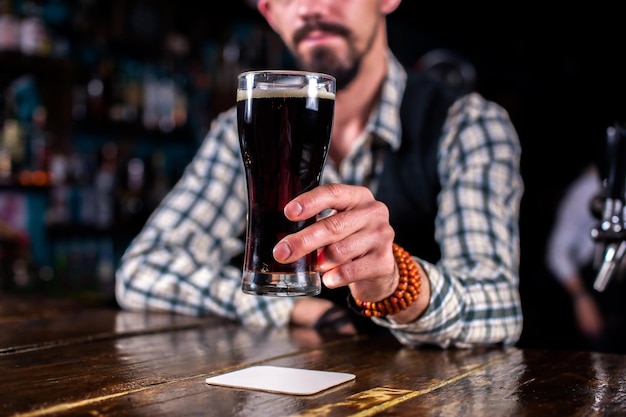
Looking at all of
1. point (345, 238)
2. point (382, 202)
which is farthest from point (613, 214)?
point (345, 238)

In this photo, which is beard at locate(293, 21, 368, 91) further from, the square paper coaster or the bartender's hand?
the square paper coaster

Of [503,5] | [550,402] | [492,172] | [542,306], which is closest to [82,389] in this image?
[550,402]

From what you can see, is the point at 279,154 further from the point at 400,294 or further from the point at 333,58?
the point at 333,58

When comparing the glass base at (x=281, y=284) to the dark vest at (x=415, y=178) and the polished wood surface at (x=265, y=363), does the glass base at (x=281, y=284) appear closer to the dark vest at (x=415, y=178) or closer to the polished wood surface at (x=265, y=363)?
the polished wood surface at (x=265, y=363)

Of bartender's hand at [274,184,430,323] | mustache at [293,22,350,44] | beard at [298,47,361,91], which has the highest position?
mustache at [293,22,350,44]

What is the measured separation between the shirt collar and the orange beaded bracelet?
0.73m

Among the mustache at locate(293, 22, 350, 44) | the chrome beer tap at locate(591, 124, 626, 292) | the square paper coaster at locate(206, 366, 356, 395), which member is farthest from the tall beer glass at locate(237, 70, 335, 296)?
the mustache at locate(293, 22, 350, 44)

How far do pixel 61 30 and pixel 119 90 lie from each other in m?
0.46

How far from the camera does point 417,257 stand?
1602 mm

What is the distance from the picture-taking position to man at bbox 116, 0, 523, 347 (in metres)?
1.40

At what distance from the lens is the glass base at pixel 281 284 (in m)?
1.02

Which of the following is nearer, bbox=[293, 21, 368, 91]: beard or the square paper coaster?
the square paper coaster

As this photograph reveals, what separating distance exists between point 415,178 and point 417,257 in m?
0.37

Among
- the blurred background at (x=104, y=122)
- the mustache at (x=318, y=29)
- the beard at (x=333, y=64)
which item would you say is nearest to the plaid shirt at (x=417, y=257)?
the beard at (x=333, y=64)
